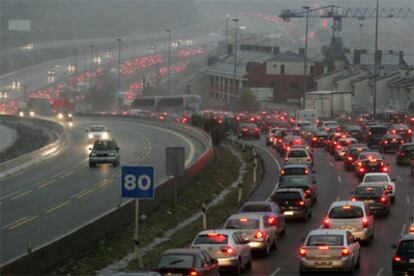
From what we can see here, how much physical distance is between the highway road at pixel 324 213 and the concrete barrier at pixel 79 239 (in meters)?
4.28

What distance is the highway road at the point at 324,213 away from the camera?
27047mm

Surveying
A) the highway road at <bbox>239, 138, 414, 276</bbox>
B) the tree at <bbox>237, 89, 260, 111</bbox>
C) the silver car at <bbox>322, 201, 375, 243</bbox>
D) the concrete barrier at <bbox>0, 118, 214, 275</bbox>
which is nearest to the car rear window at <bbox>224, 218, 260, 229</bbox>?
Answer: the highway road at <bbox>239, 138, 414, 276</bbox>

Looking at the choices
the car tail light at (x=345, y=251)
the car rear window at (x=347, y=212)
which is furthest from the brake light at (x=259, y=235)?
the car tail light at (x=345, y=251)

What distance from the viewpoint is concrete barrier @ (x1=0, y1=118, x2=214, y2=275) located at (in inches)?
864

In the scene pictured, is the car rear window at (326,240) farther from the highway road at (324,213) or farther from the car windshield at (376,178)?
the car windshield at (376,178)

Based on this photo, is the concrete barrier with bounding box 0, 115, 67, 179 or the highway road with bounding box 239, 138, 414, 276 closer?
the highway road with bounding box 239, 138, 414, 276

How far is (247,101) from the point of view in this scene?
135125mm

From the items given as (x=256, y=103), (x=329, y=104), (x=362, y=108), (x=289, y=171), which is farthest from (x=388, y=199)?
(x=256, y=103)

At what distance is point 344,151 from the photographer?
61656mm

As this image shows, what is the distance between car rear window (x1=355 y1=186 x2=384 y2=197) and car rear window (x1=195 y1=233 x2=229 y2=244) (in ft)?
42.9

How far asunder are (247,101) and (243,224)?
349ft

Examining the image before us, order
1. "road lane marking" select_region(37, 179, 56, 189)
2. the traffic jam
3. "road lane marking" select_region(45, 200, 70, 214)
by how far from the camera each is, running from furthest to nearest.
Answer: "road lane marking" select_region(37, 179, 56, 189), "road lane marking" select_region(45, 200, 70, 214), the traffic jam

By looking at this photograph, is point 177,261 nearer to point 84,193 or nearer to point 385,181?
point 385,181

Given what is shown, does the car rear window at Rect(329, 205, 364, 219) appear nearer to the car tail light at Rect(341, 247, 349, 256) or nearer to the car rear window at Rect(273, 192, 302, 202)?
the car rear window at Rect(273, 192, 302, 202)
